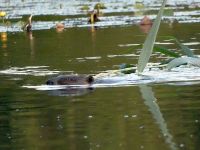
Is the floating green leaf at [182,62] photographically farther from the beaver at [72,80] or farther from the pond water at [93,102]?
the beaver at [72,80]

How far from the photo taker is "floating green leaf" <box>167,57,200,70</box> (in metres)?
13.6

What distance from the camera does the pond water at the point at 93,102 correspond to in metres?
8.58

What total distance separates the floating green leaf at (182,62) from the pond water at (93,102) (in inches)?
4.6

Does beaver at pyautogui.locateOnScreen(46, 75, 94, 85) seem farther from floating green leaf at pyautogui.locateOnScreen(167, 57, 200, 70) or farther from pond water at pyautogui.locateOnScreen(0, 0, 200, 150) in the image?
floating green leaf at pyautogui.locateOnScreen(167, 57, 200, 70)

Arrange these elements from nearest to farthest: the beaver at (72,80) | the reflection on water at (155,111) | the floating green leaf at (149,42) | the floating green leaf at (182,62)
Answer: the reflection on water at (155,111)
the beaver at (72,80)
the floating green leaf at (149,42)
the floating green leaf at (182,62)

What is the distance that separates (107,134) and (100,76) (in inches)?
189

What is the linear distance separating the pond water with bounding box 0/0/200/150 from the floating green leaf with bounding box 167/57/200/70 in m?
0.12

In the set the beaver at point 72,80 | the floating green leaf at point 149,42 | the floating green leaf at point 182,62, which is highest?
the floating green leaf at point 149,42

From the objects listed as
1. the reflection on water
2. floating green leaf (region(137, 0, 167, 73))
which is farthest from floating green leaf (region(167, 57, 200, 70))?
the reflection on water

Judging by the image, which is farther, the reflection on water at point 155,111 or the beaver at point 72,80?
the beaver at point 72,80

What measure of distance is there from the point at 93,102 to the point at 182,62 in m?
2.87

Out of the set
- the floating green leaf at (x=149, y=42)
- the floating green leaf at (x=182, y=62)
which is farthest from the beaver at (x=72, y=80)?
the floating green leaf at (x=182, y=62)

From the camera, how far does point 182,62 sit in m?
13.6

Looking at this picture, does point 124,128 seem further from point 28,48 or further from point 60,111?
point 28,48
